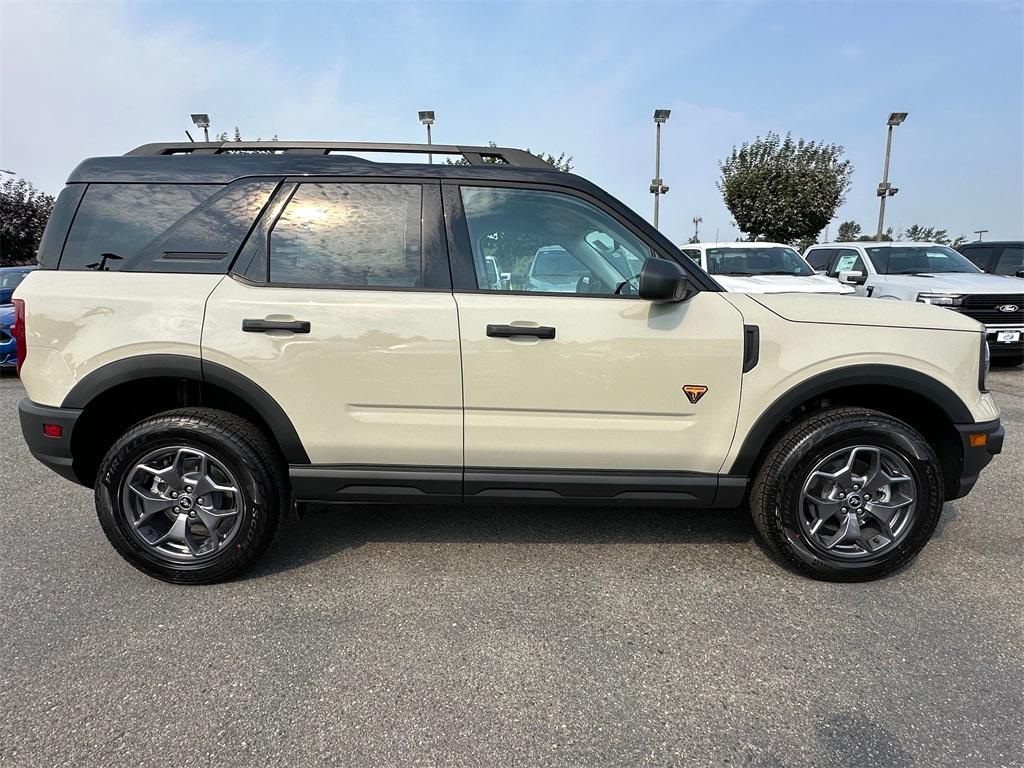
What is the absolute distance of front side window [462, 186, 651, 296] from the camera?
2666 mm

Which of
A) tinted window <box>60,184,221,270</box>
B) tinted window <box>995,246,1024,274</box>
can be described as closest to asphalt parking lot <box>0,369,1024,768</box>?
tinted window <box>60,184,221,270</box>

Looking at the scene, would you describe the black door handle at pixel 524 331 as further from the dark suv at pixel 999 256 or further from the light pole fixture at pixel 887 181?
the light pole fixture at pixel 887 181

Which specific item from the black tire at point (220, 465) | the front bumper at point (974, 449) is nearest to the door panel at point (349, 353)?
the black tire at point (220, 465)

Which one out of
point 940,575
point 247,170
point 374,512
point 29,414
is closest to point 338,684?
point 374,512

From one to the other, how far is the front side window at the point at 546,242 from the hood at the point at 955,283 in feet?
23.9

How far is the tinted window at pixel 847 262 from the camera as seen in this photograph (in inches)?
374

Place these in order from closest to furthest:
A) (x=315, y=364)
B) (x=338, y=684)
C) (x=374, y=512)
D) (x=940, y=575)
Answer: (x=338, y=684), (x=315, y=364), (x=940, y=575), (x=374, y=512)

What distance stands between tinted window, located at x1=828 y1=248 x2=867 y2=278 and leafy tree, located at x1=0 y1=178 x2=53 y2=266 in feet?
99.9

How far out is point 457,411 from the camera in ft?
8.51

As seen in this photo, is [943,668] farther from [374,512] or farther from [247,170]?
[247,170]

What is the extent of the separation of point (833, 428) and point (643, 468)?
85 cm

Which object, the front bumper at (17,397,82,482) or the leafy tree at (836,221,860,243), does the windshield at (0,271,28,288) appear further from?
the leafy tree at (836,221,860,243)

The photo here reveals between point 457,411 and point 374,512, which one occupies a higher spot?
point 457,411

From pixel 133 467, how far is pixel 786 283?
818 centimetres
